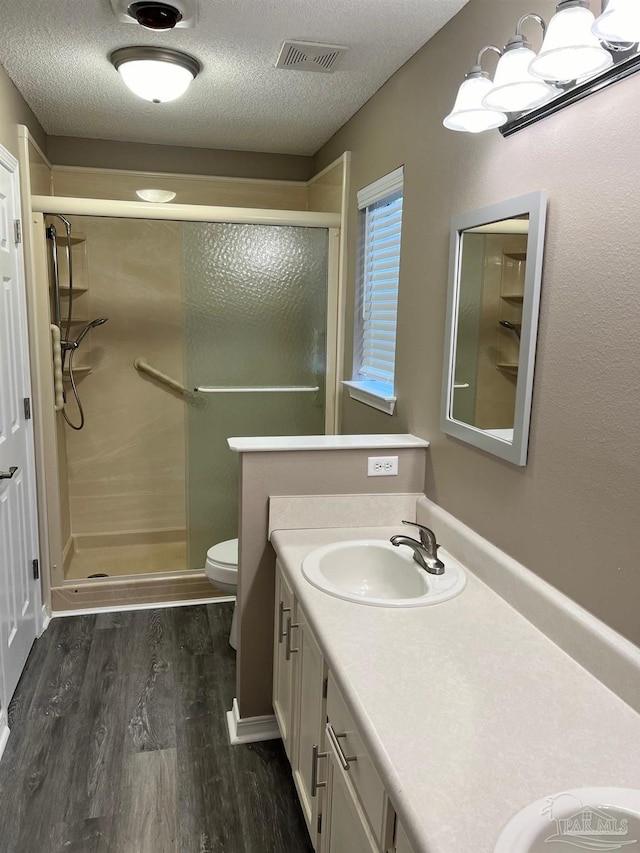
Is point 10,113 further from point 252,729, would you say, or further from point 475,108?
point 252,729

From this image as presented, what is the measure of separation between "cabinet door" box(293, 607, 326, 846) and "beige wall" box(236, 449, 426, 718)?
0.42 meters

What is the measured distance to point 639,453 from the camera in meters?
1.25

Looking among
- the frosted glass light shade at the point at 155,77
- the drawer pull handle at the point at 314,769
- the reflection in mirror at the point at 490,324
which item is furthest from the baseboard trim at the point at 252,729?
the frosted glass light shade at the point at 155,77

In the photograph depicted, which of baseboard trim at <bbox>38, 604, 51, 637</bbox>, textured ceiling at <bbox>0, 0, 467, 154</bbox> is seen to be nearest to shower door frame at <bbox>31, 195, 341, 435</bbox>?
textured ceiling at <bbox>0, 0, 467, 154</bbox>

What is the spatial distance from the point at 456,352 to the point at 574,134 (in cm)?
74

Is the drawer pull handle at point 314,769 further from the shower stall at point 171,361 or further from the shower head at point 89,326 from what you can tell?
the shower head at point 89,326

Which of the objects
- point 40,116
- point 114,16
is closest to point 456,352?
point 114,16

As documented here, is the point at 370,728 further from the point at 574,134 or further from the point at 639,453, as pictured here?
the point at 574,134

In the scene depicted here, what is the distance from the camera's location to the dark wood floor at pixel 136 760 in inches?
75.4

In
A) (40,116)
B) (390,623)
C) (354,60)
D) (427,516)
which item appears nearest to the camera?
(390,623)

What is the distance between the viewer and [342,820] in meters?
1.39

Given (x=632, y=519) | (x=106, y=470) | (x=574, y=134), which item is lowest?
(x=106, y=470)

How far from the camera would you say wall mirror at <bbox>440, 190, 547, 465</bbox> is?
1587mm

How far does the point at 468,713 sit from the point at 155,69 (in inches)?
93.5
